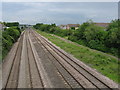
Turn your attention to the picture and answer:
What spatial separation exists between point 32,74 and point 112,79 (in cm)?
675

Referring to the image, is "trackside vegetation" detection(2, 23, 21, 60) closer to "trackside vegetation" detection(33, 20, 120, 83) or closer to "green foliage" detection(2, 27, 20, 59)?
"green foliage" detection(2, 27, 20, 59)

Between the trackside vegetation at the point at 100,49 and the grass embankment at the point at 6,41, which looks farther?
the grass embankment at the point at 6,41

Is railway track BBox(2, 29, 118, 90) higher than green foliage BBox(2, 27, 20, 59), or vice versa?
green foliage BBox(2, 27, 20, 59)

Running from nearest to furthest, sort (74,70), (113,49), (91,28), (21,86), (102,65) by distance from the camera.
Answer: (21,86)
(74,70)
(102,65)
(113,49)
(91,28)

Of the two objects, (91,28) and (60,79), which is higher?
(91,28)

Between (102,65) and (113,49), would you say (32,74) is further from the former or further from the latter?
(113,49)

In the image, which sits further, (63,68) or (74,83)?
(63,68)

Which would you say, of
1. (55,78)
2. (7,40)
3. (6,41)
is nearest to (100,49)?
(6,41)

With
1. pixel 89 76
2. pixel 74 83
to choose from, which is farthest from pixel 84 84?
pixel 89 76

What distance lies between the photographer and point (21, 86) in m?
12.8

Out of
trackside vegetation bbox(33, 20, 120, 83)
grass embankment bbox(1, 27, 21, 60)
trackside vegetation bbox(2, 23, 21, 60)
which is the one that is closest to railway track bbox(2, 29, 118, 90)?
trackside vegetation bbox(33, 20, 120, 83)

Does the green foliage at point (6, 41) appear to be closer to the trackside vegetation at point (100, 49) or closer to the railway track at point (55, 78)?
the railway track at point (55, 78)

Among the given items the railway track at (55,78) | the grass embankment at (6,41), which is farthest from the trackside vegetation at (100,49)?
the grass embankment at (6,41)

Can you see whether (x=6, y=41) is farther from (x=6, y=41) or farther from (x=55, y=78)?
(x=55, y=78)
